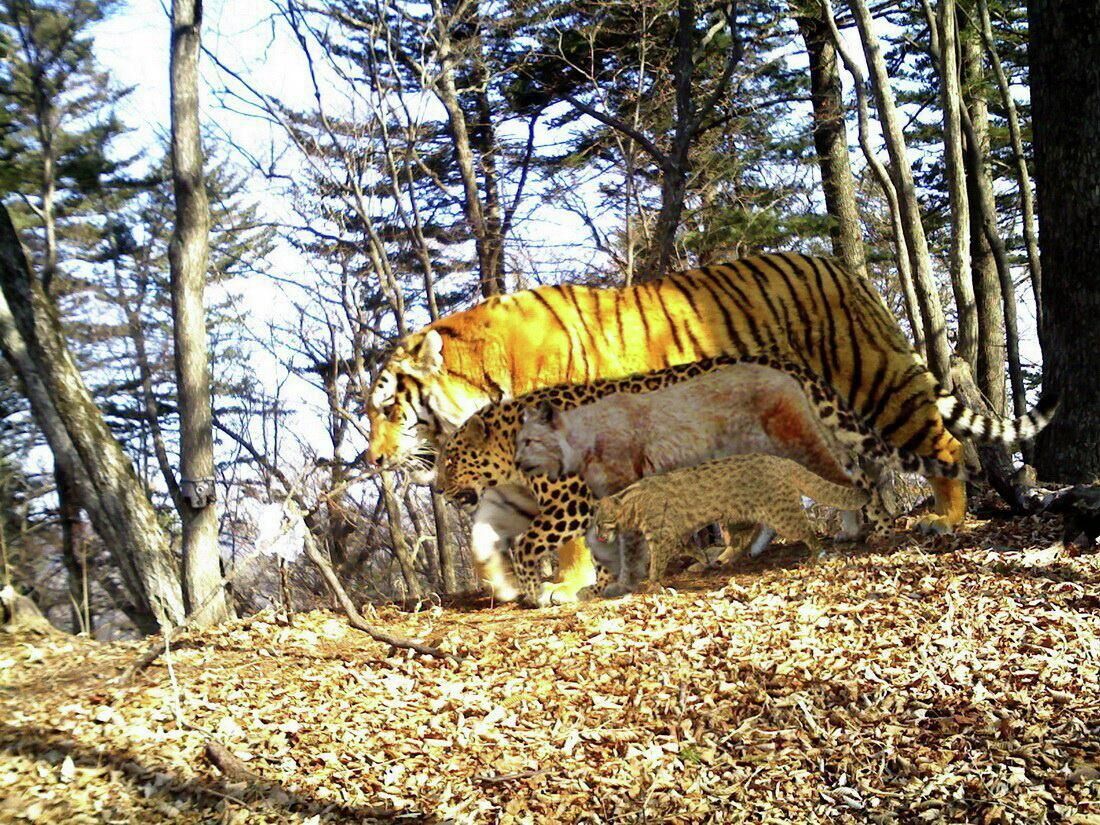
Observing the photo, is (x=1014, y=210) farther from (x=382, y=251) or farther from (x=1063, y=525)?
(x=1063, y=525)

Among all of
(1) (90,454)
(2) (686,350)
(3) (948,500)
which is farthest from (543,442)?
(1) (90,454)

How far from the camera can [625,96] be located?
14953 mm

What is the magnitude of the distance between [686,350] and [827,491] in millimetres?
1433

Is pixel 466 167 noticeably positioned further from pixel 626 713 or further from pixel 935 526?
pixel 626 713

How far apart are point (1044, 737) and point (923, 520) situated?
2.79m

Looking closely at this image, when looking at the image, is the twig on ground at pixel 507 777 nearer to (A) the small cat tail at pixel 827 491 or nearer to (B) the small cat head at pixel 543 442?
(B) the small cat head at pixel 543 442

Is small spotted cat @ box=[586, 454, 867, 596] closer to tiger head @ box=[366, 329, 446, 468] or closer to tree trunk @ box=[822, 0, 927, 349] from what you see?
tiger head @ box=[366, 329, 446, 468]

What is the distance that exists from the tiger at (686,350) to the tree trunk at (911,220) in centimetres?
43

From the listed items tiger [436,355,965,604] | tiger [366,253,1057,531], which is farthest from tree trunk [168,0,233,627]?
tiger [436,355,965,604]

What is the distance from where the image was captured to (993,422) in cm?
671

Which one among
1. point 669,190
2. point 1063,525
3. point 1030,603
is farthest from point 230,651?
point 669,190

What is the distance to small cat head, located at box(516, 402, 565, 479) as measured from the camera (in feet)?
21.1

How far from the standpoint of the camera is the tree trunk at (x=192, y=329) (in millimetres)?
7004

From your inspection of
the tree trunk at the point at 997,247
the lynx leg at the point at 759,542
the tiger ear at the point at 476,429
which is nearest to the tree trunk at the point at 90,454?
the tiger ear at the point at 476,429
